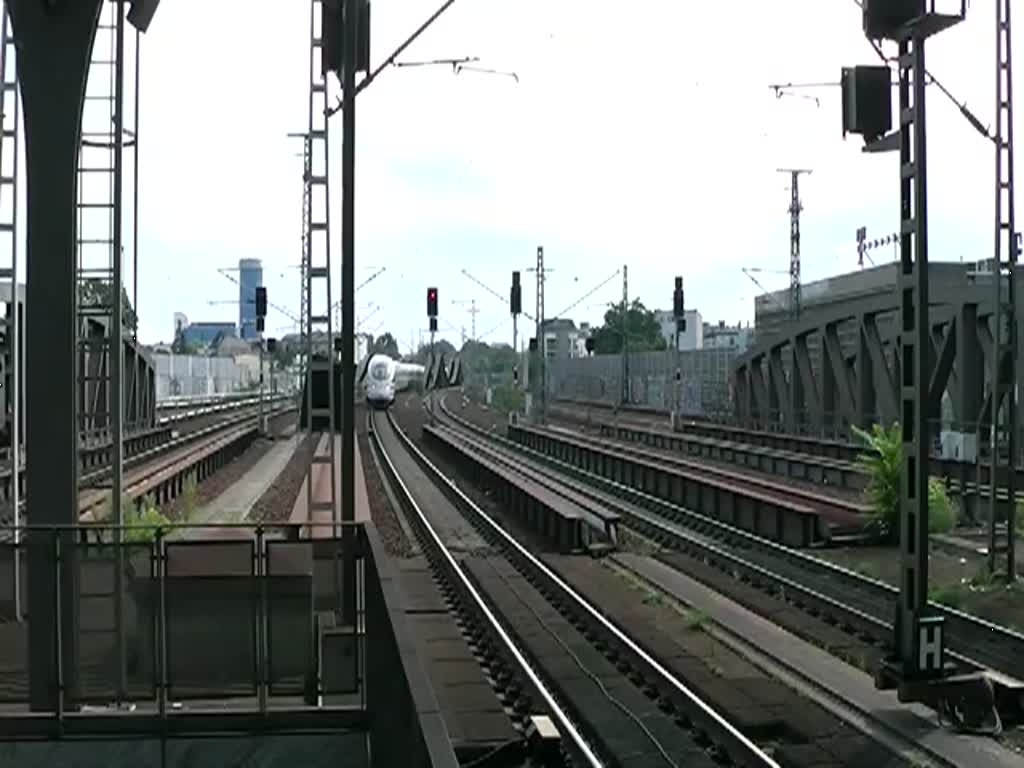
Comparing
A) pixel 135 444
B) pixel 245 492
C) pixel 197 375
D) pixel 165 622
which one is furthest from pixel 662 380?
pixel 165 622

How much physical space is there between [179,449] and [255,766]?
122 feet

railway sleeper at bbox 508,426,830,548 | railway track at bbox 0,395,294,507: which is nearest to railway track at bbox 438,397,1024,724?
railway sleeper at bbox 508,426,830,548

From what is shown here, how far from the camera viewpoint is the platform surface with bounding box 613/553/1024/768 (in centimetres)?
1049

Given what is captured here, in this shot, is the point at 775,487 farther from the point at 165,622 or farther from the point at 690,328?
the point at 690,328

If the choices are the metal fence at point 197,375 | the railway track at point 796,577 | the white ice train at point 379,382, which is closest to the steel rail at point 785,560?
the railway track at point 796,577

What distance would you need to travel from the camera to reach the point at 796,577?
64.7 feet

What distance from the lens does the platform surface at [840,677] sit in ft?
34.4

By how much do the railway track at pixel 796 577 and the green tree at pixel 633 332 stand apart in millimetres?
109175

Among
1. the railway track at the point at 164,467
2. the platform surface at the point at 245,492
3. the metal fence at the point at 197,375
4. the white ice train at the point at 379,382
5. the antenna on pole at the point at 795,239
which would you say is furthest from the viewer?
the metal fence at the point at 197,375

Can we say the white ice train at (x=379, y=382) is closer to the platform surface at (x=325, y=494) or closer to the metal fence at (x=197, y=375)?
the metal fence at (x=197, y=375)

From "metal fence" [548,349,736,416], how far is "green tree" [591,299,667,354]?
2314 centimetres

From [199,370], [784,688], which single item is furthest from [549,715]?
[199,370]

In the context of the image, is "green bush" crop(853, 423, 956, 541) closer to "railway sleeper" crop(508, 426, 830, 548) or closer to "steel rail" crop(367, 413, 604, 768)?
"railway sleeper" crop(508, 426, 830, 548)

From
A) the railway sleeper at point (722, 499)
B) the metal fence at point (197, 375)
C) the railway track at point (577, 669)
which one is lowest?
the railway track at point (577, 669)
